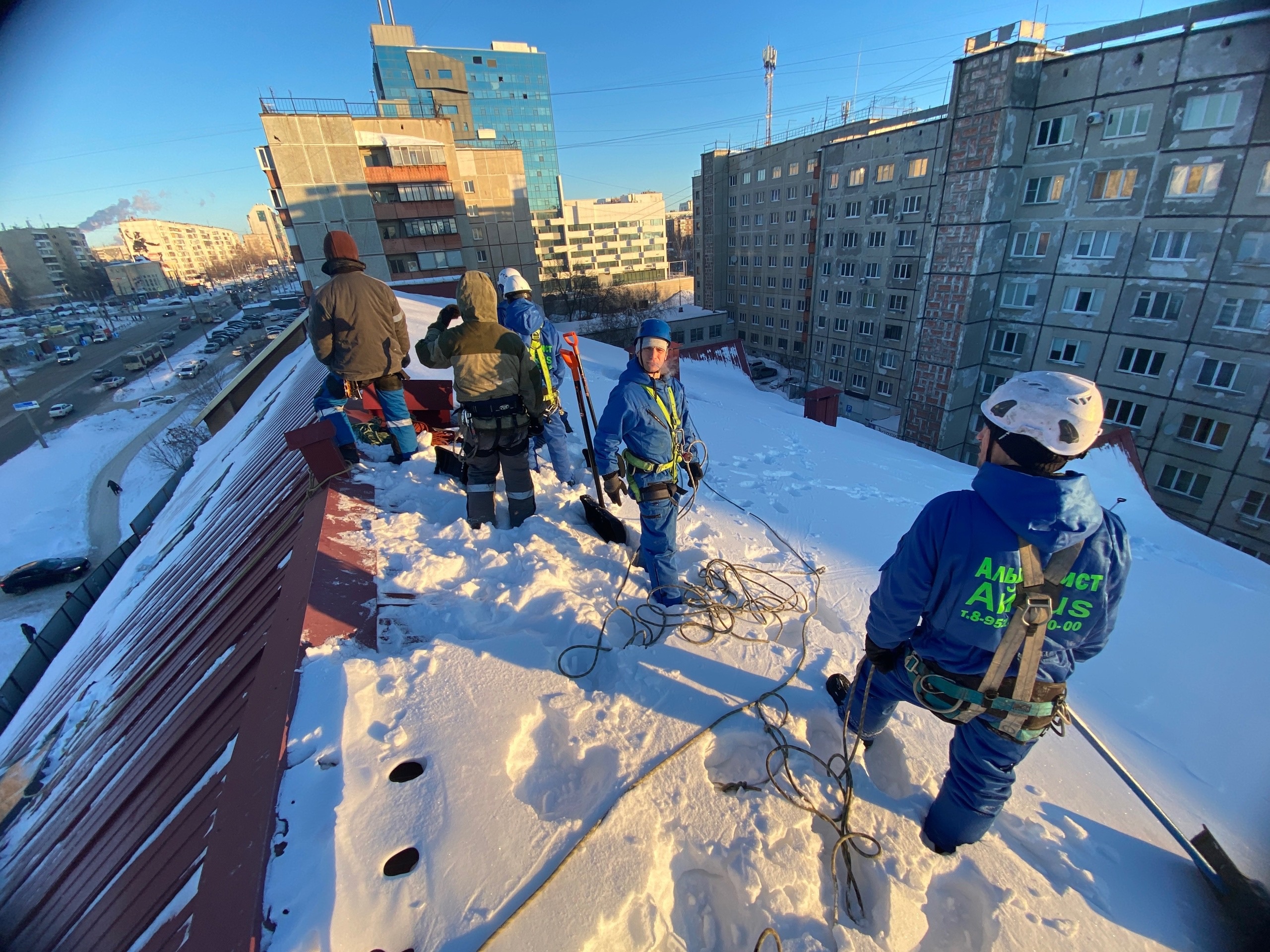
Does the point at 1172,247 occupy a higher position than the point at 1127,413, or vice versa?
the point at 1172,247

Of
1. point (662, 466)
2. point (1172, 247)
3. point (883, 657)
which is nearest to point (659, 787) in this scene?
point (883, 657)

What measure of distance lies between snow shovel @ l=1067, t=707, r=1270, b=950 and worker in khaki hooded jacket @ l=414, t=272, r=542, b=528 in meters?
3.94

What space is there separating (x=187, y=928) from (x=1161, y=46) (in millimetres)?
25629

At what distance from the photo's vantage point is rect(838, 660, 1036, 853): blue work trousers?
216 cm

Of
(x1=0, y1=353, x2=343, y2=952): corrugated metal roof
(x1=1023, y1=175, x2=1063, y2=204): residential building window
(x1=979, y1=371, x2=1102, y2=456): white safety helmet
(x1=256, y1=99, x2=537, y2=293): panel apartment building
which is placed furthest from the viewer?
(x1=256, y1=99, x2=537, y2=293): panel apartment building

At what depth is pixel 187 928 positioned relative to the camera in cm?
171

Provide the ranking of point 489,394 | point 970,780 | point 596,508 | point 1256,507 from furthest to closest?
point 1256,507
point 596,508
point 489,394
point 970,780

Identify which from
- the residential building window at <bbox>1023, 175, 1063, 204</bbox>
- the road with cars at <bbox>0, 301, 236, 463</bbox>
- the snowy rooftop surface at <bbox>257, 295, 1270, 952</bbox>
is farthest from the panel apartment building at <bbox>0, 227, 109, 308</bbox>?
the residential building window at <bbox>1023, 175, 1063, 204</bbox>

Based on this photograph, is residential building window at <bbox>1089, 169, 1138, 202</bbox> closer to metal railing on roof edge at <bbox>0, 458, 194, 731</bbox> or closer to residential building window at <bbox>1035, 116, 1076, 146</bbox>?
residential building window at <bbox>1035, 116, 1076, 146</bbox>

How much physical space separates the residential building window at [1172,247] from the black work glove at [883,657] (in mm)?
21283

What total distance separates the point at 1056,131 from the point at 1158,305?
6861mm

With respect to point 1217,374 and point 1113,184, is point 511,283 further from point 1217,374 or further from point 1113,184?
point 1113,184

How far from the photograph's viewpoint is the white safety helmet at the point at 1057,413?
174cm

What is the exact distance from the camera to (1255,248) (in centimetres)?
1391
